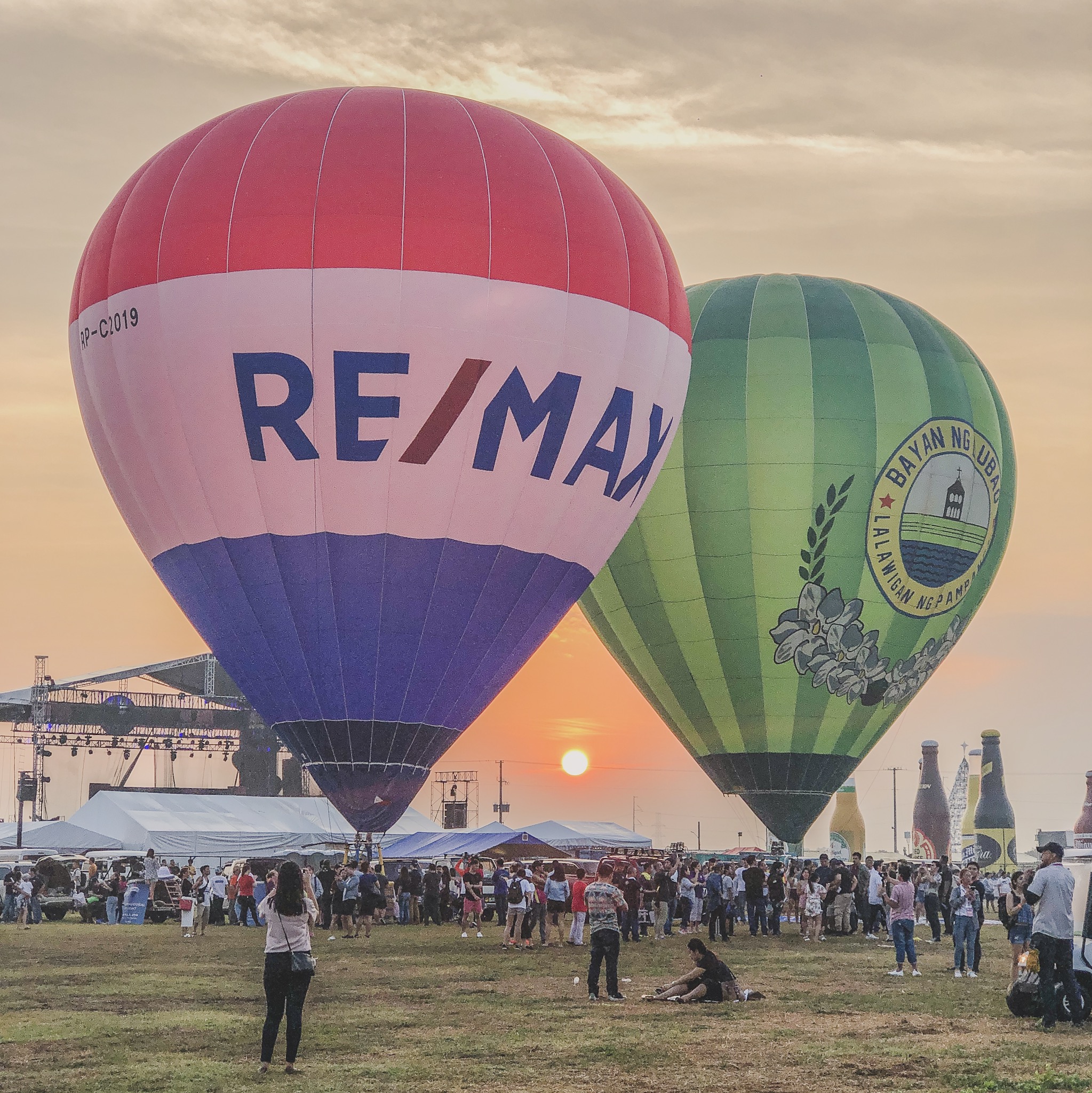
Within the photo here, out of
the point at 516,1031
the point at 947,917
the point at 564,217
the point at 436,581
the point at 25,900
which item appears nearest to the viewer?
the point at 516,1031

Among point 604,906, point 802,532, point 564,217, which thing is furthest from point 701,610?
point 604,906

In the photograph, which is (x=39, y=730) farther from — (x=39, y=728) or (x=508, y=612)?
(x=508, y=612)

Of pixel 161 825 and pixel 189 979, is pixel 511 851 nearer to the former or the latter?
pixel 161 825

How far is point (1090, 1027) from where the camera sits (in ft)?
43.7

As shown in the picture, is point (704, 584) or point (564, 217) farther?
point (704, 584)

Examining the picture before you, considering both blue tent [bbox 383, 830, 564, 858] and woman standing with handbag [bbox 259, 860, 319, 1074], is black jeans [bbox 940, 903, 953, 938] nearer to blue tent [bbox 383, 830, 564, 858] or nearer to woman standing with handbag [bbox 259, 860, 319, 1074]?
blue tent [bbox 383, 830, 564, 858]

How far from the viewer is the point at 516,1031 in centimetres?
1340

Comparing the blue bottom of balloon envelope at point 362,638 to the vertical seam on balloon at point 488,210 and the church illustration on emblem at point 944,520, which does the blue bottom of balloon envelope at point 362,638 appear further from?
the church illustration on emblem at point 944,520

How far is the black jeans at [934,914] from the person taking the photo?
2625 centimetres

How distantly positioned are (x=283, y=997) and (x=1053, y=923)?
6.20 meters

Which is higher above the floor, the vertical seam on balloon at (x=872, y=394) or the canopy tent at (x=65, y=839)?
the vertical seam on balloon at (x=872, y=394)

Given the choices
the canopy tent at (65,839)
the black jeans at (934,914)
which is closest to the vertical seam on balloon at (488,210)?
the black jeans at (934,914)

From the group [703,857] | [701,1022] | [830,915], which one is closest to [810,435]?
[830,915]

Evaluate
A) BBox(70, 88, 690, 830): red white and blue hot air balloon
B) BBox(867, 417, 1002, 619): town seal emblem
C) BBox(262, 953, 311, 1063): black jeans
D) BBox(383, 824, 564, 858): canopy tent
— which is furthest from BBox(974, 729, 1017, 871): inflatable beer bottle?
BBox(262, 953, 311, 1063): black jeans
